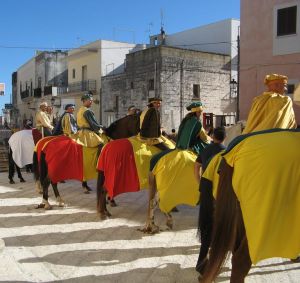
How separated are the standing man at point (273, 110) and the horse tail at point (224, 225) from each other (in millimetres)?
896

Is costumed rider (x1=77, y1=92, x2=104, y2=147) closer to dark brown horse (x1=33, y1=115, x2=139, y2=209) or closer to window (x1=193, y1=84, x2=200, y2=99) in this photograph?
dark brown horse (x1=33, y1=115, x2=139, y2=209)

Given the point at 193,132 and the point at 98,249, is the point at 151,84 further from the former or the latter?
the point at 98,249

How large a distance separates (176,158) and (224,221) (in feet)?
7.46

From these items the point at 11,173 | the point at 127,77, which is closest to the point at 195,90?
the point at 127,77

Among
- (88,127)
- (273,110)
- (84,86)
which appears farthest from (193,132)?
(84,86)

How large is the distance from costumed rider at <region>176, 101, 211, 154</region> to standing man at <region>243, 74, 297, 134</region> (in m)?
1.33

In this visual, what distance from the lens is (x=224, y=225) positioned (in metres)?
3.33

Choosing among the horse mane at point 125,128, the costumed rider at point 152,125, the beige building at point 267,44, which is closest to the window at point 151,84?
the beige building at point 267,44

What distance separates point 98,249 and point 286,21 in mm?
15054

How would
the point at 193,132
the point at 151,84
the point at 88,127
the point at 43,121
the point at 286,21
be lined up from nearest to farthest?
the point at 193,132 → the point at 88,127 → the point at 43,121 → the point at 286,21 → the point at 151,84

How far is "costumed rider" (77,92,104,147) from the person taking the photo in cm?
810

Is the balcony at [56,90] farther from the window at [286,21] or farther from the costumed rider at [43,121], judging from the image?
the costumed rider at [43,121]

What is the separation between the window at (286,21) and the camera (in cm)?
1722

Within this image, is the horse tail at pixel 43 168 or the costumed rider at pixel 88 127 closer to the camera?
the horse tail at pixel 43 168
